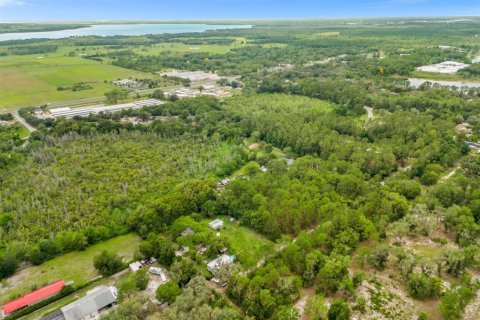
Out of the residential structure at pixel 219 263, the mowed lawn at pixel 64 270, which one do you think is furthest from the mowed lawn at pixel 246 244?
the mowed lawn at pixel 64 270

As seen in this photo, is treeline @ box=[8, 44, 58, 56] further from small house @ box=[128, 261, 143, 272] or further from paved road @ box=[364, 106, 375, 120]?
small house @ box=[128, 261, 143, 272]

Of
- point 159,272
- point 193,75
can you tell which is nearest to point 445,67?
point 193,75

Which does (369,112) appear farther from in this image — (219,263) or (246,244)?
(219,263)

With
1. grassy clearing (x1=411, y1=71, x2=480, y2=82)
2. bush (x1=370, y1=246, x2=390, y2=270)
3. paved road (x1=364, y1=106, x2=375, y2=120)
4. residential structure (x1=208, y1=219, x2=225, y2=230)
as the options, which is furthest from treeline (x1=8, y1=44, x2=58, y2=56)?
bush (x1=370, y1=246, x2=390, y2=270)

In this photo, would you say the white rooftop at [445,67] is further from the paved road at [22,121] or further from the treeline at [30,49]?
the treeline at [30,49]

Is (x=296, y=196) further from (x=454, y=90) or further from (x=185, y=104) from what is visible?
(x=454, y=90)

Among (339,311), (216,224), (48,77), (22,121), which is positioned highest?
(48,77)
